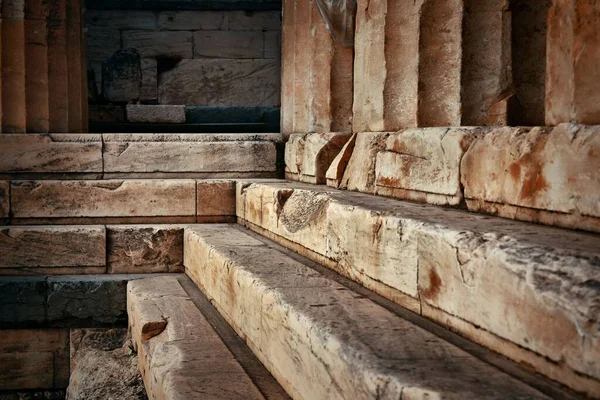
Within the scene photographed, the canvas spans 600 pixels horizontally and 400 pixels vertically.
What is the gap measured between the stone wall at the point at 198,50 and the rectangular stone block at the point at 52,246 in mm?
7699

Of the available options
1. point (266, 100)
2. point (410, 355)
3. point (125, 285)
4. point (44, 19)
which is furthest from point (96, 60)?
point (410, 355)

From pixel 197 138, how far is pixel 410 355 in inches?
179

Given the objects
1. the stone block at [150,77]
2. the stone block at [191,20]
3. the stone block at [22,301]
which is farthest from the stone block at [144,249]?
the stone block at [191,20]

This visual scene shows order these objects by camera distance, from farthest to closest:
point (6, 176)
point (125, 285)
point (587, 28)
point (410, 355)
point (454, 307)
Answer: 1. point (6, 176)
2. point (125, 285)
3. point (587, 28)
4. point (454, 307)
5. point (410, 355)

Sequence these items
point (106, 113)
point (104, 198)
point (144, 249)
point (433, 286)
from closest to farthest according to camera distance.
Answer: point (433, 286) → point (144, 249) → point (104, 198) → point (106, 113)

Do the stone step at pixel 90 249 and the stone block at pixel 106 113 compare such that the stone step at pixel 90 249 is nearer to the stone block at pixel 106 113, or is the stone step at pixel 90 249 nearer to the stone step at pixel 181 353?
the stone step at pixel 181 353

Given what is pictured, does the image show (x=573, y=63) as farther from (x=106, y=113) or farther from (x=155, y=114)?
(x=106, y=113)

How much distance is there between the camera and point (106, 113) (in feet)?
32.5

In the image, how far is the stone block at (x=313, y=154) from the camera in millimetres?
4977

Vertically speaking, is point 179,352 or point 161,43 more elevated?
point 161,43

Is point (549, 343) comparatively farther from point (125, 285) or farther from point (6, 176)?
point (6, 176)

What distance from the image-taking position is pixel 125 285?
504 centimetres

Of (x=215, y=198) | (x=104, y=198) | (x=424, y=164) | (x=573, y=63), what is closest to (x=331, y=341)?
(x=573, y=63)

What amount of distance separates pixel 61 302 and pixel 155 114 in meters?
5.44
